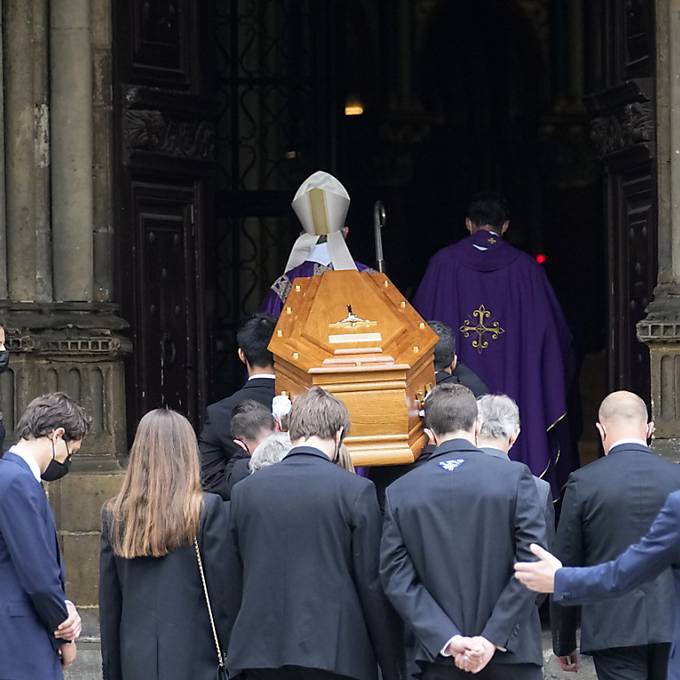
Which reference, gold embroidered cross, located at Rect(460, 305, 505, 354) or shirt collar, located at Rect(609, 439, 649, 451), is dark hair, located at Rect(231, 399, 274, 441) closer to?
shirt collar, located at Rect(609, 439, 649, 451)

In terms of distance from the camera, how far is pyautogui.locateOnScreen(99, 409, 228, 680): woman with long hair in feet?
21.6

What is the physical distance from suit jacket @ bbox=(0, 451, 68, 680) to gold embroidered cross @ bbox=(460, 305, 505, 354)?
4158mm

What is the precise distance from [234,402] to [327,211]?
125 centimetres

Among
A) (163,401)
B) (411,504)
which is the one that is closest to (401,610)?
(411,504)

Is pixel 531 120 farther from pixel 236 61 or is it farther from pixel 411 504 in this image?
pixel 411 504

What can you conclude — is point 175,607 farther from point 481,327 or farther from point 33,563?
point 481,327

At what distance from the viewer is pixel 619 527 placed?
7.03 m

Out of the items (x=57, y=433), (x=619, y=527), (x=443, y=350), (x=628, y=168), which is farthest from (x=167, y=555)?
(x=628, y=168)

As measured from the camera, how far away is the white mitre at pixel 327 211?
909 centimetres

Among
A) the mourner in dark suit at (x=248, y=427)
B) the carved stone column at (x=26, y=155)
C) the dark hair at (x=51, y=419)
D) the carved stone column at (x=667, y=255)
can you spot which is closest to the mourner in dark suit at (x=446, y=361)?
the carved stone column at (x=667, y=255)

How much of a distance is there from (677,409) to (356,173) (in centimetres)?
556

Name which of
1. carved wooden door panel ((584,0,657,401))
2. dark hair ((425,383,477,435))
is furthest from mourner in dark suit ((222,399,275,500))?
carved wooden door panel ((584,0,657,401))

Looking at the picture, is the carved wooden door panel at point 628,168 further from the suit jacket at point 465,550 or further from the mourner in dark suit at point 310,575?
the mourner in dark suit at point 310,575

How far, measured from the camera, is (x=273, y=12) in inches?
501
